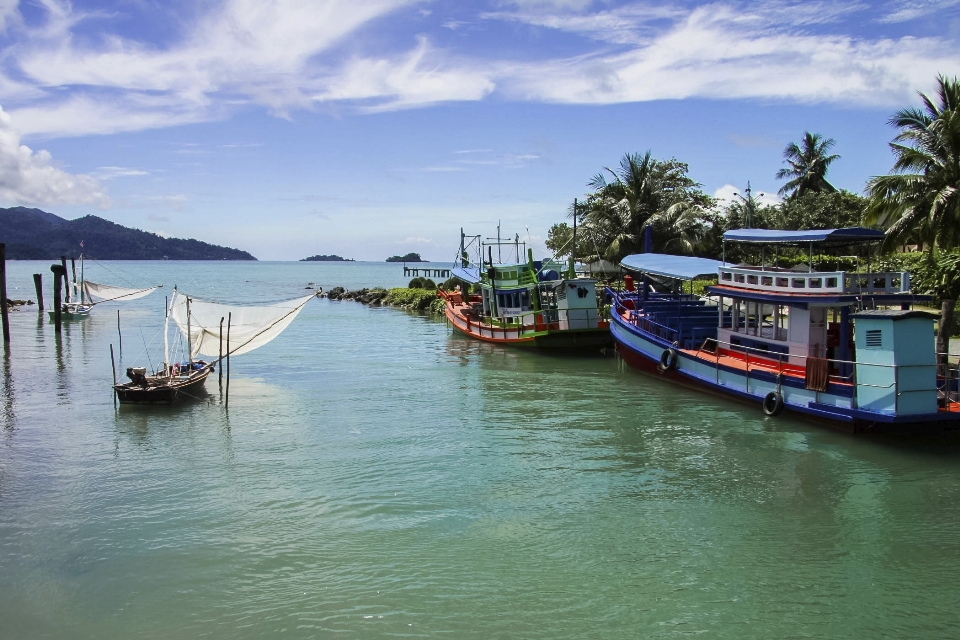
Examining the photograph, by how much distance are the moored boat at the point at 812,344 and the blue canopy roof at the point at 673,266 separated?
0.08 metres

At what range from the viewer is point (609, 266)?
45969 millimetres

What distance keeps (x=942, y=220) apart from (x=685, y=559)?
16.3 meters

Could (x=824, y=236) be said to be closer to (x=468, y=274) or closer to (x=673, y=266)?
(x=673, y=266)

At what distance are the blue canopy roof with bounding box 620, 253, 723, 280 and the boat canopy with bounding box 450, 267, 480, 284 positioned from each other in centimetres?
1546

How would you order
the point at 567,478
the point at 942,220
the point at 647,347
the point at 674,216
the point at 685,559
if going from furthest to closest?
the point at 674,216 < the point at 647,347 < the point at 942,220 < the point at 567,478 < the point at 685,559

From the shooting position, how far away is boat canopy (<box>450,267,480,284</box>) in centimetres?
4531

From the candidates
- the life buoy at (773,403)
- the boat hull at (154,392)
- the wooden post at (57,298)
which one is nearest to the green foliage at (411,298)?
the wooden post at (57,298)

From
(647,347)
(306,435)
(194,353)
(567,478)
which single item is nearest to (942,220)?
(647,347)

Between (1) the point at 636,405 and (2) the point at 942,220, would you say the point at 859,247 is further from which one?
(1) the point at 636,405

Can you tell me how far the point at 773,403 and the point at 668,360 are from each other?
5.36 metres

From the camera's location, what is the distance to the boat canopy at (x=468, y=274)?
149 feet

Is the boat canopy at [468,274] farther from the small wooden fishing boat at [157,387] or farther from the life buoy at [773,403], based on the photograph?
the life buoy at [773,403]

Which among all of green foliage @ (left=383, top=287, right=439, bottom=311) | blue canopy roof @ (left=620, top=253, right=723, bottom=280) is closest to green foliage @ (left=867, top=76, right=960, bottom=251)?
blue canopy roof @ (left=620, top=253, right=723, bottom=280)

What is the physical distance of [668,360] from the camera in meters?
25.1
